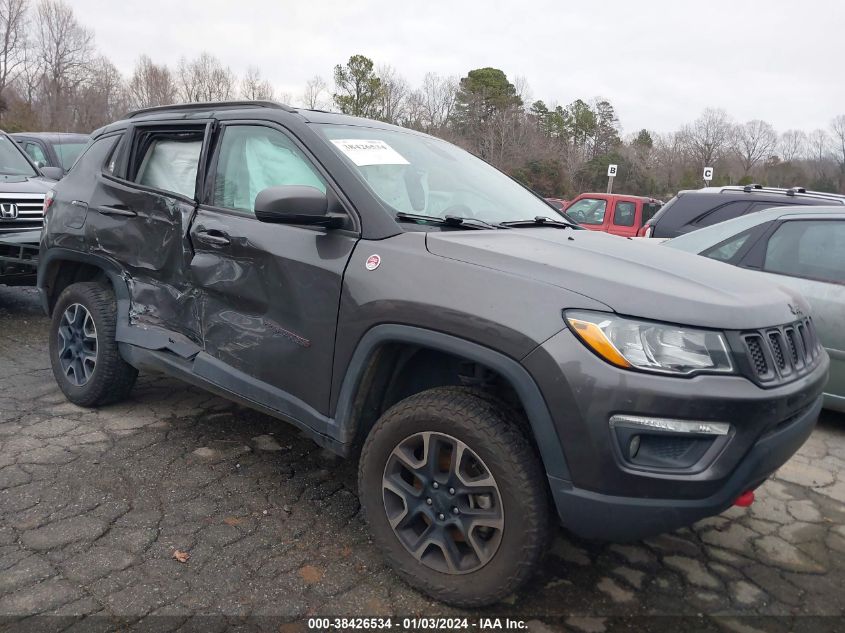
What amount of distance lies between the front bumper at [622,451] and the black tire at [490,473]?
0.12 meters

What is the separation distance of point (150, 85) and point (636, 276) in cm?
5418

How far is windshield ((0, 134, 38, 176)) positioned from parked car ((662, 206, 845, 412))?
22.2 feet

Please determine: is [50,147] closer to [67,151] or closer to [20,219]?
[67,151]

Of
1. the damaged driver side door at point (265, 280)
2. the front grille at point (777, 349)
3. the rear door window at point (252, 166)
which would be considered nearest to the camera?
the front grille at point (777, 349)

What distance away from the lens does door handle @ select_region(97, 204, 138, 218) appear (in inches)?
141

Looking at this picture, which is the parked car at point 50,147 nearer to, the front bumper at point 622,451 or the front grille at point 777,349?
the front bumper at point 622,451

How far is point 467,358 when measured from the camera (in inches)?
87.3

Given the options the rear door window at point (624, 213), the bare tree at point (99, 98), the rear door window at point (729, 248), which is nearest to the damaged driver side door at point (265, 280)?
the rear door window at point (729, 248)

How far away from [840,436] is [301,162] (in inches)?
156

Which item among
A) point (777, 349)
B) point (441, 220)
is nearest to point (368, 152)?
point (441, 220)

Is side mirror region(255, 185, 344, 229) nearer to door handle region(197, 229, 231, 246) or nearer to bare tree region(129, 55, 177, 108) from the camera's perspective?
door handle region(197, 229, 231, 246)

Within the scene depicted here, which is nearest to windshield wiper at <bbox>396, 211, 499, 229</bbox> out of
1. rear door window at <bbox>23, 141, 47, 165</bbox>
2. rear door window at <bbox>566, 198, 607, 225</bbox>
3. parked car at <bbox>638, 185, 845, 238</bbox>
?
parked car at <bbox>638, 185, 845, 238</bbox>

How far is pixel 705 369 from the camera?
201 centimetres

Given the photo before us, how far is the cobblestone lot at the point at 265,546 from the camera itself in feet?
7.79
